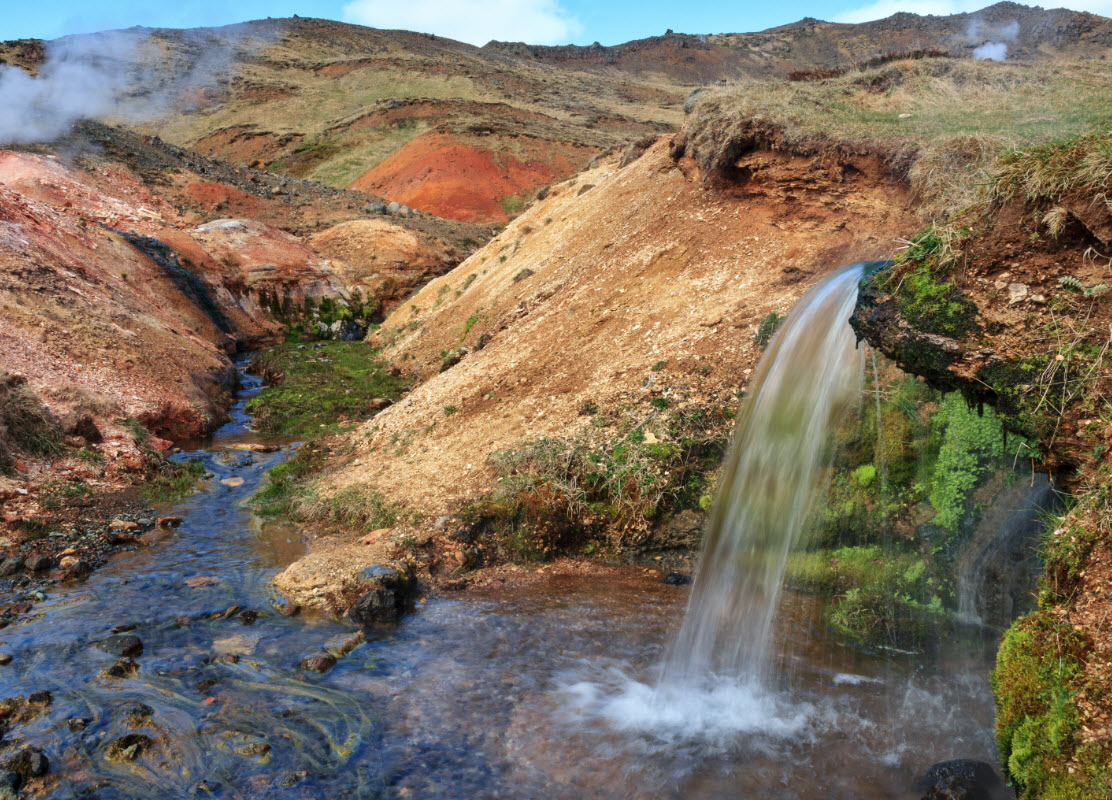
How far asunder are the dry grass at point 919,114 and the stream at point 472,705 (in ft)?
17.6

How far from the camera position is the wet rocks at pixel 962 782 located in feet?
14.1

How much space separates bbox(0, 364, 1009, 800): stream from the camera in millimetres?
4730

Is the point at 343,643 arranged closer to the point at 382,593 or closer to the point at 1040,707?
the point at 382,593

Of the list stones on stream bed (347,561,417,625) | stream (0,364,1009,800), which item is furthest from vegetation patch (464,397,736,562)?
stones on stream bed (347,561,417,625)

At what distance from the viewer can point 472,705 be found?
5.52m

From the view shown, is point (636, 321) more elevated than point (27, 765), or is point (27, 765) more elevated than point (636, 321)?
point (636, 321)

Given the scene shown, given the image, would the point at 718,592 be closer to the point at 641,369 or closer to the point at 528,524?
the point at 528,524

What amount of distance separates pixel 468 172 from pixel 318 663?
127 ft

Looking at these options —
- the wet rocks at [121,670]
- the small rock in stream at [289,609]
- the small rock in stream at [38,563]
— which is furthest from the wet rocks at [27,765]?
the small rock in stream at [38,563]

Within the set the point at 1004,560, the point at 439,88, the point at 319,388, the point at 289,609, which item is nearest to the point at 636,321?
the point at 1004,560

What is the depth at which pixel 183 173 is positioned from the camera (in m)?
29.1

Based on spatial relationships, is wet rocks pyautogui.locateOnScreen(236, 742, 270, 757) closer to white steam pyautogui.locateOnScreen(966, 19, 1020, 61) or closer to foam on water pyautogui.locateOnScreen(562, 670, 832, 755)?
foam on water pyautogui.locateOnScreen(562, 670, 832, 755)

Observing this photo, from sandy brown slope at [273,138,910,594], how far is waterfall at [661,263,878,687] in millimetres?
1129

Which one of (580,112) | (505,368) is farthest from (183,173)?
(580,112)
